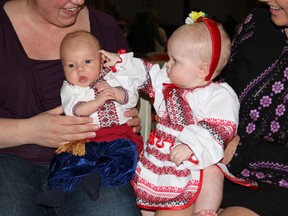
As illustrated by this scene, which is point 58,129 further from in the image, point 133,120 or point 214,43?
point 214,43

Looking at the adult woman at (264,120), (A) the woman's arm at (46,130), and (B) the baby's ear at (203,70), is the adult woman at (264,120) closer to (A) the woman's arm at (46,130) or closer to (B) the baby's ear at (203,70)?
(B) the baby's ear at (203,70)

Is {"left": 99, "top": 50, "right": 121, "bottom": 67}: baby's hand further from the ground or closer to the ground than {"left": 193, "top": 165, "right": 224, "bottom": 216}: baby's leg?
further from the ground

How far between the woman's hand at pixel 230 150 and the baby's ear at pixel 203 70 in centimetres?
32

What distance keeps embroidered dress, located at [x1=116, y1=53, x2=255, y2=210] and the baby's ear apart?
51 mm

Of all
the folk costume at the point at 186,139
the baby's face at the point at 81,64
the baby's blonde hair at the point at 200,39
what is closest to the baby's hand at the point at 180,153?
the folk costume at the point at 186,139


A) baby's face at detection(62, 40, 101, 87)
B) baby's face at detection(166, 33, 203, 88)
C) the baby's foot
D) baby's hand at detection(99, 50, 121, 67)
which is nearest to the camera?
the baby's foot

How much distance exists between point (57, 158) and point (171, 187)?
1.61 ft

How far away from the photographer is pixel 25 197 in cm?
194

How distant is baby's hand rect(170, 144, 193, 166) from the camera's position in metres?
1.80

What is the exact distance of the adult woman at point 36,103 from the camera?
1943 mm

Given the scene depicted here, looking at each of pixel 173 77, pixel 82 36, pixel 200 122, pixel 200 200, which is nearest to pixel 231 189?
pixel 200 200

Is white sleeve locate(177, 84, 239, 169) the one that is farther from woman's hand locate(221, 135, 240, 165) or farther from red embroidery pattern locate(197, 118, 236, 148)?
woman's hand locate(221, 135, 240, 165)

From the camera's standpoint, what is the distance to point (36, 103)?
85.8 inches

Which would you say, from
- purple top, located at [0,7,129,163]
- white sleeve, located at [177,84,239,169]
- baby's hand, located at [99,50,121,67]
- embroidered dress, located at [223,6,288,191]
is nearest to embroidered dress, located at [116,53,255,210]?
white sleeve, located at [177,84,239,169]
